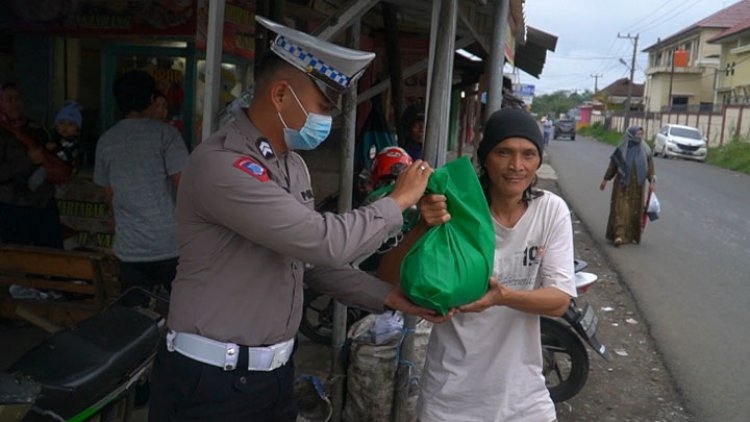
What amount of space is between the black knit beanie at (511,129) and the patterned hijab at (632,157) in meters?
7.87

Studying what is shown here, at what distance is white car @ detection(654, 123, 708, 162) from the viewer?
92.3 ft

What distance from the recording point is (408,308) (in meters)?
2.01

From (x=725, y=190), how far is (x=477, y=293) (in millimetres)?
17487

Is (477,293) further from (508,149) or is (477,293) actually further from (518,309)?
(508,149)

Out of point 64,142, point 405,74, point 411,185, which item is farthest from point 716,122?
point 411,185

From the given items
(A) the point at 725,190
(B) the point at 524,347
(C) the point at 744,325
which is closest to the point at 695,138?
(A) the point at 725,190

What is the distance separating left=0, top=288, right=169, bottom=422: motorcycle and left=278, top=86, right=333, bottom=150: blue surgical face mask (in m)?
1.07

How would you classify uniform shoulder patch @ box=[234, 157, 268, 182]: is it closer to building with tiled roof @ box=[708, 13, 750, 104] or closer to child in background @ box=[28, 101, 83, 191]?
child in background @ box=[28, 101, 83, 191]

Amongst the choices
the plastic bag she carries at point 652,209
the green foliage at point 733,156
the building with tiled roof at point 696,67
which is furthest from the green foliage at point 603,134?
the plastic bag she carries at point 652,209

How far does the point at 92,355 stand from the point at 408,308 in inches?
46.0

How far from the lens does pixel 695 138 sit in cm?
2866

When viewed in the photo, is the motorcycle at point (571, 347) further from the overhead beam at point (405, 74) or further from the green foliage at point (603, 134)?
the green foliage at point (603, 134)

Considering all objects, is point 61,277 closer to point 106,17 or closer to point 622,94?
point 106,17

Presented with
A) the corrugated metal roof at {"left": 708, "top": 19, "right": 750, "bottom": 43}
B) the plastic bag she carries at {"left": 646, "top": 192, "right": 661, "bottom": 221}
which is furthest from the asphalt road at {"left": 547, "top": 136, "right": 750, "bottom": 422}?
the corrugated metal roof at {"left": 708, "top": 19, "right": 750, "bottom": 43}
